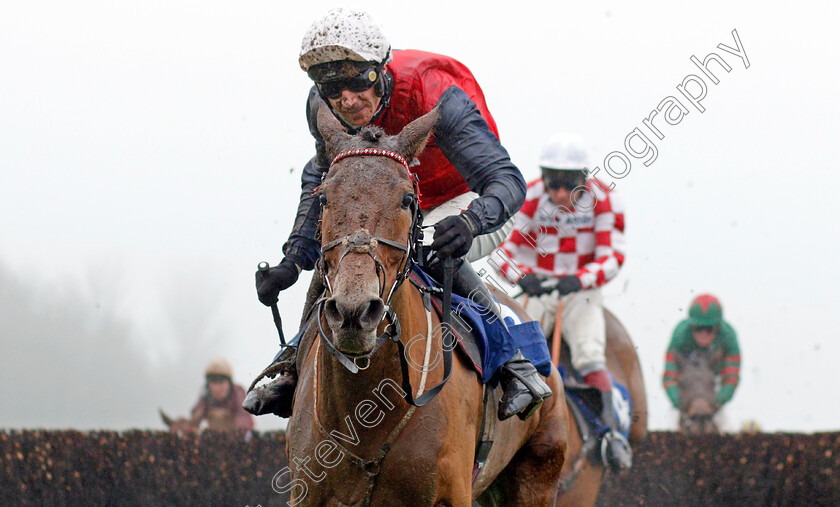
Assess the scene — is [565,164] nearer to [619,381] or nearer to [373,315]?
[619,381]

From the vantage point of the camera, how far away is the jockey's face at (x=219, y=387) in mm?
12078

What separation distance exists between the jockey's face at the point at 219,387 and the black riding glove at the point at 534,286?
493 centimetres

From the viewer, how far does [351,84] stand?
439 cm

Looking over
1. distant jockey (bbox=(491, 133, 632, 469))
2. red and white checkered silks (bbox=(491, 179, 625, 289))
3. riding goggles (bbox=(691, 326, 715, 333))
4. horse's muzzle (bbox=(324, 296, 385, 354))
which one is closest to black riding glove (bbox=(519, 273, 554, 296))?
distant jockey (bbox=(491, 133, 632, 469))

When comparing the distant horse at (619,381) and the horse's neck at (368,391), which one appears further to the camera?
the distant horse at (619,381)

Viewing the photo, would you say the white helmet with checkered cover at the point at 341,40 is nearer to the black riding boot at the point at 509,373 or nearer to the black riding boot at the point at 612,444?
the black riding boot at the point at 509,373

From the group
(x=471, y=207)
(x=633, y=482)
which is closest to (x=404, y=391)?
(x=471, y=207)

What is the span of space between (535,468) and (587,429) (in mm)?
2652

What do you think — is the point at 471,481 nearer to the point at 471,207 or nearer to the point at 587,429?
the point at 471,207

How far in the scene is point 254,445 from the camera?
8938 mm

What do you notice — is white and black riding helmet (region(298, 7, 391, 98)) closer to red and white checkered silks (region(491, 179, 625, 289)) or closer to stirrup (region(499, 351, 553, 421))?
stirrup (region(499, 351, 553, 421))

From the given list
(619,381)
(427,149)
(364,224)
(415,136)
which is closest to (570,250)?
(619,381)

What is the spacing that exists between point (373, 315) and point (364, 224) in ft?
1.08

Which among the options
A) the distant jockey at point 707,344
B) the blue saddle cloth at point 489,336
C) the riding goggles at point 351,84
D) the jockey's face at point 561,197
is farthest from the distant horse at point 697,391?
the riding goggles at point 351,84
